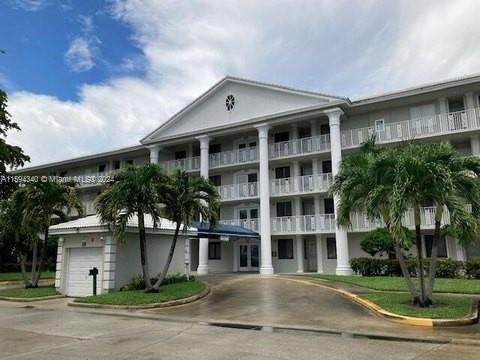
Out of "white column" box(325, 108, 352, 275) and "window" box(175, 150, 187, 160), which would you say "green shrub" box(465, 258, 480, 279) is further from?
"window" box(175, 150, 187, 160)

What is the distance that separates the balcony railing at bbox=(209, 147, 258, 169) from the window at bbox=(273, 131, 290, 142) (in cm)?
184

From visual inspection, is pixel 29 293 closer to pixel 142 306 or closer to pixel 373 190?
pixel 142 306

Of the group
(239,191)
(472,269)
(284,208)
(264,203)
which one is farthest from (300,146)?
(472,269)

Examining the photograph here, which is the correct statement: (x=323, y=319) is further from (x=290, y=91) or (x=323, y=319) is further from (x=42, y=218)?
(x=290, y=91)

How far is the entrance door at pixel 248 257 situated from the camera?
31859mm

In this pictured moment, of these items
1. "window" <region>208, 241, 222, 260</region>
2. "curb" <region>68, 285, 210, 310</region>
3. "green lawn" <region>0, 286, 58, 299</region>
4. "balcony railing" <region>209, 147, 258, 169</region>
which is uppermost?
"balcony railing" <region>209, 147, 258, 169</region>

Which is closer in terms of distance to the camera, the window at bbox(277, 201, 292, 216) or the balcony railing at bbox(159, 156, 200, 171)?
the window at bbox(277, 201, 292, 216)

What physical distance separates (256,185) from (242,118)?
491 cm

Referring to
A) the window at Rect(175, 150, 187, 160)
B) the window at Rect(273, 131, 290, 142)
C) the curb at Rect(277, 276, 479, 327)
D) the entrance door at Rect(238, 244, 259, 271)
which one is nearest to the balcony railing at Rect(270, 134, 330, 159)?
the window at Rect(273, 131, 290, 142)

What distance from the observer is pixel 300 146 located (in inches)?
1160

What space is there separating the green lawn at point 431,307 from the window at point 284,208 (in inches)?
598

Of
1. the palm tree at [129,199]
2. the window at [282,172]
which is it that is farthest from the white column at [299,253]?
the palm tree at [129,199]

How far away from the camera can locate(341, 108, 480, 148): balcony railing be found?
24.3 metres

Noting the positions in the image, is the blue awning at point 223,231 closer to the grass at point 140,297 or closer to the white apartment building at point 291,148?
the white apartment building at point 291,148
